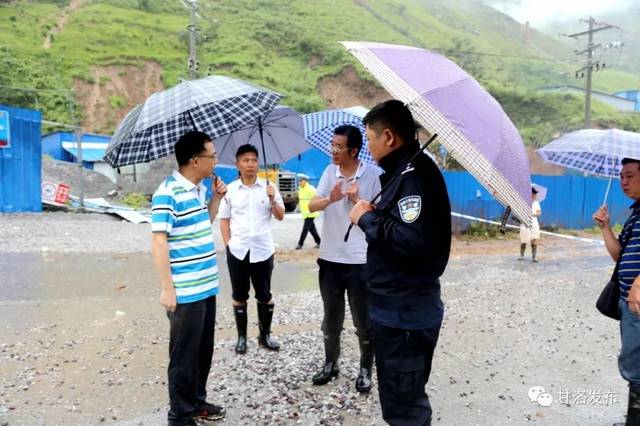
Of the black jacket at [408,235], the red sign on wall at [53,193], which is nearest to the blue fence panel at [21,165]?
the red sign on wall at [53,193]

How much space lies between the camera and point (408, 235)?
2.25 meters

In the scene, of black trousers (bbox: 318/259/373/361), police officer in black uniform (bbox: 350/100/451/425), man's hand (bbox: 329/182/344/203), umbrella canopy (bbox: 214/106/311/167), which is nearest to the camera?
police officer in black uniform (bbox: 350/100/451/425)

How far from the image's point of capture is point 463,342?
5113 mm

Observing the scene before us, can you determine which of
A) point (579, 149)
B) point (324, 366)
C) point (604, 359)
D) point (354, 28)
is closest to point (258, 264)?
point (324, 366)

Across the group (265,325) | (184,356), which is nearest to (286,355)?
(265,325)

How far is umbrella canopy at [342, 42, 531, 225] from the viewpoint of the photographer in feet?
7.24

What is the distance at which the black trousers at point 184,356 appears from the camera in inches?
120

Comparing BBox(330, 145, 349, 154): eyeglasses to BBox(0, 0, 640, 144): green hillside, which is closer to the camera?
BBox(330, 145, 349, 154): eyeglasses

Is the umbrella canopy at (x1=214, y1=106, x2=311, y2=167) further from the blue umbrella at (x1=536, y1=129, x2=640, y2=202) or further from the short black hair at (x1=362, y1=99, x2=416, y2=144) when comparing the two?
the blue umbrella at (x1=536, y1=129, x2=640, y2=202)

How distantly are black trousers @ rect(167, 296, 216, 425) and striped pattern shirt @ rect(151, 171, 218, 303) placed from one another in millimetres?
86

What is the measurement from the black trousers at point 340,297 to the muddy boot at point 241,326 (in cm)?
94

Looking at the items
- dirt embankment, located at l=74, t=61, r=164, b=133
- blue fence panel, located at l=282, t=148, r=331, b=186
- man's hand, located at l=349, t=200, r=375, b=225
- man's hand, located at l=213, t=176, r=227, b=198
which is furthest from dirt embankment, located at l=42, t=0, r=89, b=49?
man's hand, located at l=349, t=200, r=375, b=225

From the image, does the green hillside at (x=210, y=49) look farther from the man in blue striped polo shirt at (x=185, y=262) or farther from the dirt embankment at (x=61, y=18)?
the man in blue striped polo shirt at (x=185, y=262)

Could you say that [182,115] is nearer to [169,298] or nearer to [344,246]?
[169,298]
